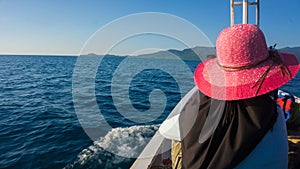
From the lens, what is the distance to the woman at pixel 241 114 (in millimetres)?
946

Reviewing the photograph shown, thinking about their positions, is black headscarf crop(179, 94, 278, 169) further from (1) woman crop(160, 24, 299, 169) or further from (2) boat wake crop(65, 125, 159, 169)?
(2) boat wake crop(65, 125, 159, 169)

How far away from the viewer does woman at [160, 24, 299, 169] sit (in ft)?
3.10

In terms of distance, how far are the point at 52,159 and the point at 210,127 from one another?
4.24m

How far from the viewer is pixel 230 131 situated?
945 millimetres

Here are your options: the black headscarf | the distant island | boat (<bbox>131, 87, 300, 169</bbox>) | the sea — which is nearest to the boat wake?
the sea

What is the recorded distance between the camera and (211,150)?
100 centimetres

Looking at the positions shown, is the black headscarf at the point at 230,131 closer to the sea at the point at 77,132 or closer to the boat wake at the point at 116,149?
the sea at the point at 77,132

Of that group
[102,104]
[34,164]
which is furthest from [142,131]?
[102,104]

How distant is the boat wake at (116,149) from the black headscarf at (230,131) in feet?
10.1

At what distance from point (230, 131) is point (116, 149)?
12.7ft

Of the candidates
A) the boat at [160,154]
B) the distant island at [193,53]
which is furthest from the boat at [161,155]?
the distant island at [193,53]

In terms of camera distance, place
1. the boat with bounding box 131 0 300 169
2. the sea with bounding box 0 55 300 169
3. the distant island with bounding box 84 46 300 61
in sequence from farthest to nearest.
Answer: the sea with bounding box 0 55 300 169, the boat with bounding box 131 0 300 169, the distant island with bounding box 84 46 300 61

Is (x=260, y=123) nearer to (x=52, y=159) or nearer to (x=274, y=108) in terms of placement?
(x=274, y=108)

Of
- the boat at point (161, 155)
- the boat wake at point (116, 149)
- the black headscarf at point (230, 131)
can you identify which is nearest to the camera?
the black headscarf at point (230, 131)
